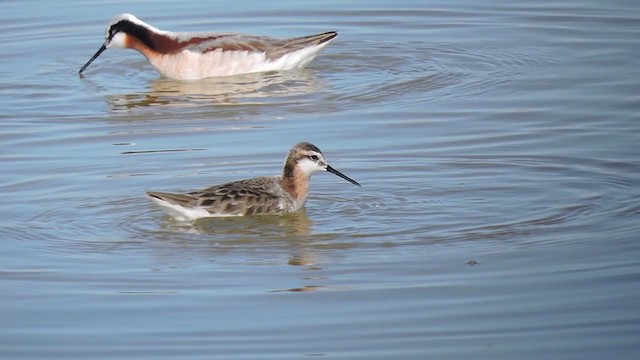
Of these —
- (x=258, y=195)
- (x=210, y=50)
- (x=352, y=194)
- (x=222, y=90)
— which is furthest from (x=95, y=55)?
(x=258, y=195)

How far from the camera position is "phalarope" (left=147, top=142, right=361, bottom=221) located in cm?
1247

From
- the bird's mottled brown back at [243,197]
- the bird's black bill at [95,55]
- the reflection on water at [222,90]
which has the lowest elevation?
the reflection on water at [222,90]

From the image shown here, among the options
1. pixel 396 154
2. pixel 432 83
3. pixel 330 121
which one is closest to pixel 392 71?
pixel 432 83

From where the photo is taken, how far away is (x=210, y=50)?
19297 millimetres

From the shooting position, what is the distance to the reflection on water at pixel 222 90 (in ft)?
57.5

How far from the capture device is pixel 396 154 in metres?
14.4

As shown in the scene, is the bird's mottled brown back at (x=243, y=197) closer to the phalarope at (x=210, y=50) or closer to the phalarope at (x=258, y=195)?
the phalarope at (x=258, y=195)

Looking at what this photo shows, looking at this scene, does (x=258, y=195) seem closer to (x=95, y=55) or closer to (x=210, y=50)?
(x=210, y=50)

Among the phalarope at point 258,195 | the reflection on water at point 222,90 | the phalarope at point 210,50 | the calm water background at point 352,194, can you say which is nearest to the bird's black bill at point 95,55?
the phalarope at point 210,50

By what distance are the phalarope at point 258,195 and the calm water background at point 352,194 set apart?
14cm

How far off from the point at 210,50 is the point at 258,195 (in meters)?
6.69

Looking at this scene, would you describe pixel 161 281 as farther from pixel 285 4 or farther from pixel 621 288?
pixel 285 4

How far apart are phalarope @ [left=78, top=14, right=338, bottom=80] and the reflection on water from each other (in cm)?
13

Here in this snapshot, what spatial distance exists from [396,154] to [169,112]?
3.52 metres
